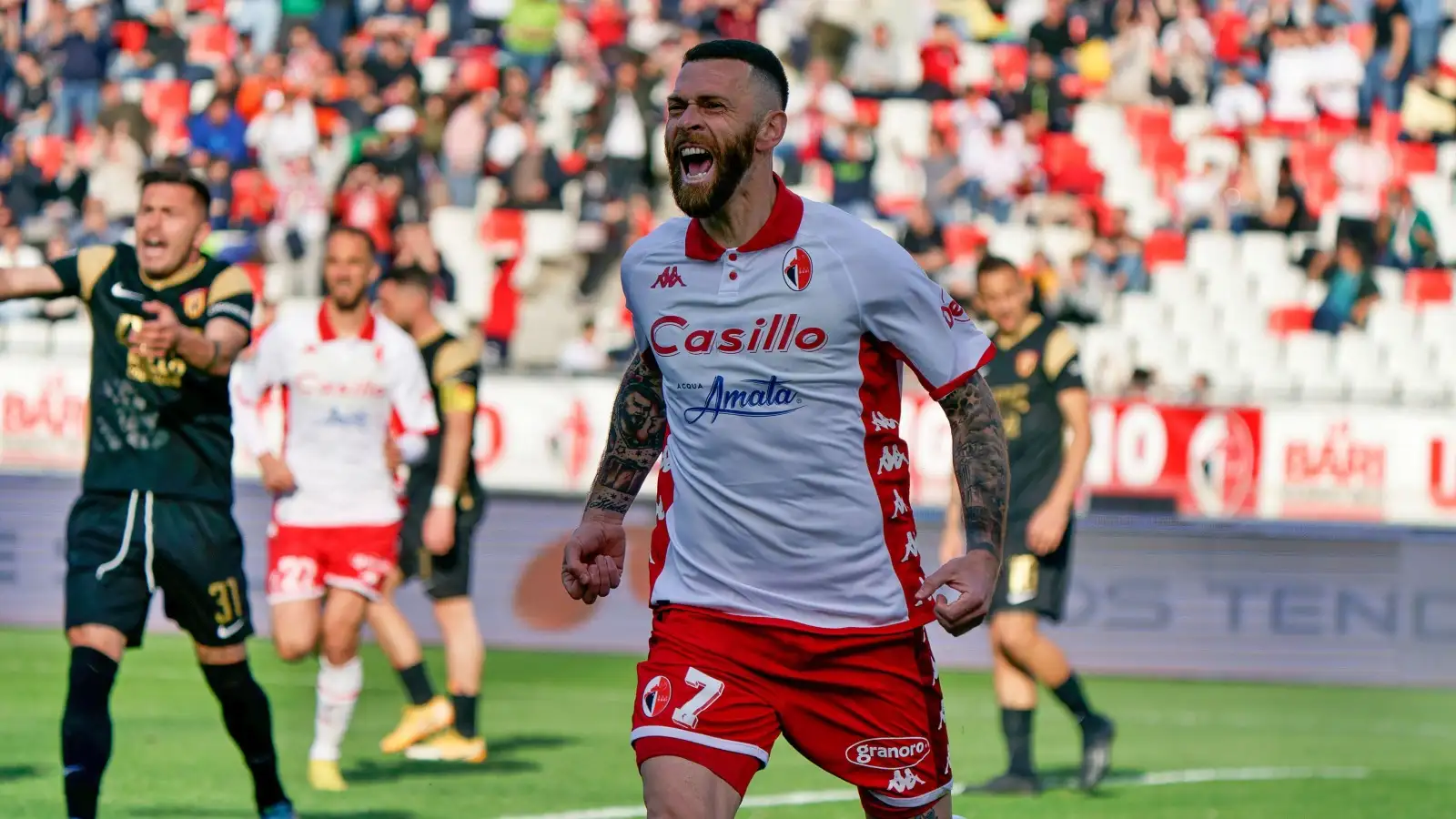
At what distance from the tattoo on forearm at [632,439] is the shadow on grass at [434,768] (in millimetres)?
4840

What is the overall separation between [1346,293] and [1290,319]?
0.70 metres

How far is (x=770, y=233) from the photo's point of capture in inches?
208

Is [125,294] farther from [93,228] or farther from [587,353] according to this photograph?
[93,228]

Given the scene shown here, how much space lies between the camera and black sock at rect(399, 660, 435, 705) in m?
11.1

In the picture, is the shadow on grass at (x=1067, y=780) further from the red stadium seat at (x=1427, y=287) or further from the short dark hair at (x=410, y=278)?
the red stadium seat at (x=1427, y=287)

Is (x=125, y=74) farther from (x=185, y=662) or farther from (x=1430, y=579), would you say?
(x=1430, y=579)

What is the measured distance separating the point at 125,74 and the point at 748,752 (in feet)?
75.7

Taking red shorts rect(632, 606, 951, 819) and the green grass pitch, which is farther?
the green grass pitch

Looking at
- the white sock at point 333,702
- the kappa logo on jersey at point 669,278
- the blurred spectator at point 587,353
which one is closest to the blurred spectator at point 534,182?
the blurred spectator at point 587,353

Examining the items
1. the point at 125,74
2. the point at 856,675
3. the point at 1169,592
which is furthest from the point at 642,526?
the point at 125,74

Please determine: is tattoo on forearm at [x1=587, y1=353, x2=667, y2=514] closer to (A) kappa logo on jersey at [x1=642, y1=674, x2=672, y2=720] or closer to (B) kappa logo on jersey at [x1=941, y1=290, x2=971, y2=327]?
(A) kappa logo on jersey at [x1=642, y1=674, x2=672, y2=720]

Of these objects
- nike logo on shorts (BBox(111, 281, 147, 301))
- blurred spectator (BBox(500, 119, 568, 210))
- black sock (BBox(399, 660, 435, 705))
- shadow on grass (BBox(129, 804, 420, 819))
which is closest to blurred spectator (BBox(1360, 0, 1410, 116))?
blurred spectator (BBox(500, 119, 568, 210))

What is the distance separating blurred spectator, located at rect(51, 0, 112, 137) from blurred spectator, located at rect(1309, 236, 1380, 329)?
13.9 metres

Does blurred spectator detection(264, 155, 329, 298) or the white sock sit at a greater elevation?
blurred spectator detection(264, 155, 329, 298)
